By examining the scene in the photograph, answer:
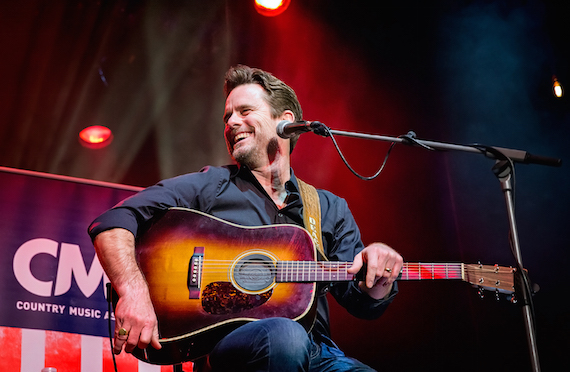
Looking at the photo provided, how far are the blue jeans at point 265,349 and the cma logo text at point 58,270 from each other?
1.99m

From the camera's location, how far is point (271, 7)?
459 centimetres

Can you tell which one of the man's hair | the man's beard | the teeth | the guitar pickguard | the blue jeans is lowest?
the blue jeans

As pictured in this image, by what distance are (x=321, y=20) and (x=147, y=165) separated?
2.43 metres

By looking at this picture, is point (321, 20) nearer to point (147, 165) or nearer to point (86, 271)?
point (147, 165)

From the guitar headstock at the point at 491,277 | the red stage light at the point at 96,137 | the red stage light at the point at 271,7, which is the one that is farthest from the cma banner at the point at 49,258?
the guitar headstock at the point at 491,277

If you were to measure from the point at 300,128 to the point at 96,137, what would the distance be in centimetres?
333

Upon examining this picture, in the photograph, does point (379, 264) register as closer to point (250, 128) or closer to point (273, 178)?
point (273, 178)

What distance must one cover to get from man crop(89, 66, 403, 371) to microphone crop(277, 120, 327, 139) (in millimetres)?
453

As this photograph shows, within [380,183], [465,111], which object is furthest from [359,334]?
[465,111]

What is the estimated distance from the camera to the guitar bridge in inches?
94.3

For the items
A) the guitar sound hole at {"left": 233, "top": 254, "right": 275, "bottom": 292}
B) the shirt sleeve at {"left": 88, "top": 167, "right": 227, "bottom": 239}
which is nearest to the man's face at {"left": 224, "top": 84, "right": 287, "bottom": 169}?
the shirt sleeve at {"left": 88, "top": 167, "right": 227, "bottom": 239}

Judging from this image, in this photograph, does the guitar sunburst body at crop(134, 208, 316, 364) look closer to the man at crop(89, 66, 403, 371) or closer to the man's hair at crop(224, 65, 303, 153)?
the man at crop(89, 66, 403, 371)

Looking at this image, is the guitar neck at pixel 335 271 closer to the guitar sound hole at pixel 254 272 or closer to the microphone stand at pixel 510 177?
the guitar sound hole at pixel 254 272

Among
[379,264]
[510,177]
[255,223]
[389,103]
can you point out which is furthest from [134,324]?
[389,103]
